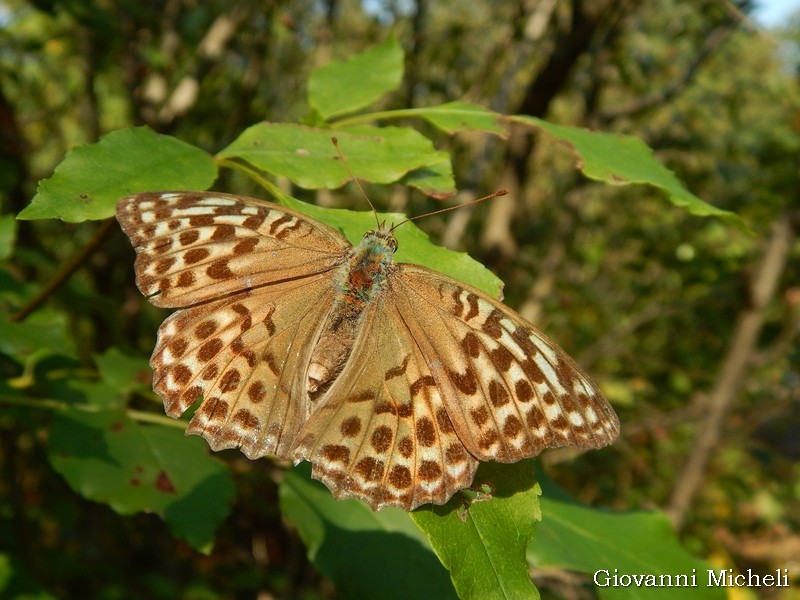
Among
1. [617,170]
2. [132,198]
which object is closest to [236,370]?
[132,198]

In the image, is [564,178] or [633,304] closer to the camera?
[633,304]

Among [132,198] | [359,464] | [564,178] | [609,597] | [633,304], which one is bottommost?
[633,304]

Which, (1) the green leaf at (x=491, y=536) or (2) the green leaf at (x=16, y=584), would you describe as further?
(2) the green leaf at (x=16, y=584)

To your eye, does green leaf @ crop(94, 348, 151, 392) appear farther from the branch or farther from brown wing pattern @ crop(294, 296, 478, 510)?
the branch

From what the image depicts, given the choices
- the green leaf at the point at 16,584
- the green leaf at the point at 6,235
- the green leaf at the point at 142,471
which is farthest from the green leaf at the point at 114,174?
the green leaf at the point at 16,584

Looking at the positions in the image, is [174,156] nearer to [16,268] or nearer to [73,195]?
[73,195]

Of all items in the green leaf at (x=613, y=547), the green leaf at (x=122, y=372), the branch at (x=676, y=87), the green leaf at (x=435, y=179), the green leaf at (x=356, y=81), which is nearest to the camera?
the green leaf at (x=435, y=179)

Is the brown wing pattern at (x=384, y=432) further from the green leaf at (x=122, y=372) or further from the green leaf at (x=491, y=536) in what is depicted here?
the green leaf at (x=122, y=372)
